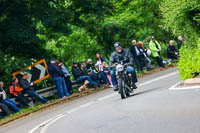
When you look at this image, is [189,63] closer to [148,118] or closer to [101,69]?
[148,118]

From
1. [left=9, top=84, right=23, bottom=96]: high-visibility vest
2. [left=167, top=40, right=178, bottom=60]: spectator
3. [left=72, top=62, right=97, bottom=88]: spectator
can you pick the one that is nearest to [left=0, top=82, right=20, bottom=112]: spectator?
[left=9, top=84, right=23, bottom=96]: high-visibility vest

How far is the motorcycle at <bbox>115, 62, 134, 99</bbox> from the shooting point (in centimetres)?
1466

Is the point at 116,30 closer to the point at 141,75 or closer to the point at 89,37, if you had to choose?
the point at 89,37

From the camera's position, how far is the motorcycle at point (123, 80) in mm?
14656

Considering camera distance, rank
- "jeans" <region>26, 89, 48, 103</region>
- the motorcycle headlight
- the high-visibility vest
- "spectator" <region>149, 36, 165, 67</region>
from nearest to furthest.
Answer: the motorcycle headlight
the high-visibility vest
"jeans" <region>26, 89, 48, 103</region>
"spectator" <region>149, 36, 165, 67</region>

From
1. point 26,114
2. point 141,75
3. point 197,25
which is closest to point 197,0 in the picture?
point 197,25

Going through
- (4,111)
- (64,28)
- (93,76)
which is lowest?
(4,111)

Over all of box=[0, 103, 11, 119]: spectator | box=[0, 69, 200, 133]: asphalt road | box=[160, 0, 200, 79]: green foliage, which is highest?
box=[160, 0, 200, 79]: green foliage

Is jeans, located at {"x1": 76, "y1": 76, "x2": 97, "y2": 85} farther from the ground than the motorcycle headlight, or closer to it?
closer to it

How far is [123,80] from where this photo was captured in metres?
14.7

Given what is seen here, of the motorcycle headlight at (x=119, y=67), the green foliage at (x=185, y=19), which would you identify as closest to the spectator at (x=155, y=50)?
the green foliage at (x=185, y=19)

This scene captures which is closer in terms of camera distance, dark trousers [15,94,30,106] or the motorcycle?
the motorcycle

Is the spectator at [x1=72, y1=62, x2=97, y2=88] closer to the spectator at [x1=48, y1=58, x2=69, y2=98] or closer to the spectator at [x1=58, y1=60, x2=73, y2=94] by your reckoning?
the spectator at [x1=58, y1=60, x2=73, y2=94]

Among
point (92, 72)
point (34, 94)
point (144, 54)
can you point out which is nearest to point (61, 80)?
point (34, 94)
